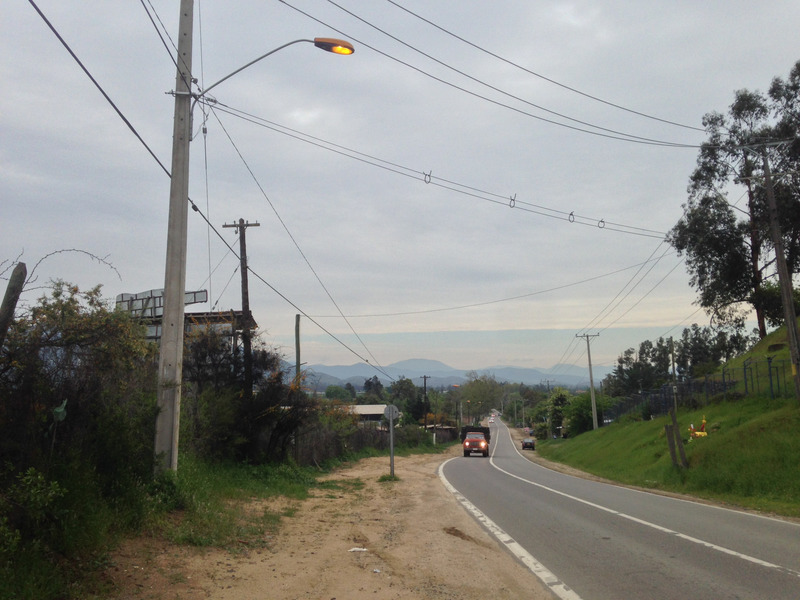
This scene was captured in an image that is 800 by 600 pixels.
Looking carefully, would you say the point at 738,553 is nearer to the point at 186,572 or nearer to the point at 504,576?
the point at 504,576

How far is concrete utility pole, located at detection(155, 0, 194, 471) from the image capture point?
32.1 feet

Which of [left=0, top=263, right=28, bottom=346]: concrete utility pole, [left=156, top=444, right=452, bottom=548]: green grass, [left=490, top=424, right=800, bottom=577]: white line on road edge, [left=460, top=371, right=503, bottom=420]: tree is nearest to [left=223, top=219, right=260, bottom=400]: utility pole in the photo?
[left=156, top=444, right=452, bottom=548]: green grass

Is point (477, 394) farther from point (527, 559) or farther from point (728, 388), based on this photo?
point (527, 559)

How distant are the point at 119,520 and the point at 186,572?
141 cm

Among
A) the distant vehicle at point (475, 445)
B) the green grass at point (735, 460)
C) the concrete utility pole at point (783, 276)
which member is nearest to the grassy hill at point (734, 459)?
the green grass at point (735, 460)

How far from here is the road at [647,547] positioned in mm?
6867

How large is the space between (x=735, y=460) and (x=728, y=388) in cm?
1303

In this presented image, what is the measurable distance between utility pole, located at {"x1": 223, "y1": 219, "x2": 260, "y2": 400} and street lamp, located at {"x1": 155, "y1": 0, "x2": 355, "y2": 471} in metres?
9.87

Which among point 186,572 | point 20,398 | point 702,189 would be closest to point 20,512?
point 20,398

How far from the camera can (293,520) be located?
12086 millimetres

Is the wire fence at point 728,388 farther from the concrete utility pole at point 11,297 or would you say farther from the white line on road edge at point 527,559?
the concrete utility pole at point 11,297

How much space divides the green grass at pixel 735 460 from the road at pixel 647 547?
2.25 metres

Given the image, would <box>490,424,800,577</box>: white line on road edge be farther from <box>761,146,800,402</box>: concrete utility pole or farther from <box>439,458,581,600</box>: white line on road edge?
<box>761,146,800,402</box>: concrete utility pole

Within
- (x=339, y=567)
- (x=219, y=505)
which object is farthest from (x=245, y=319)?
(x=339, y=567)
